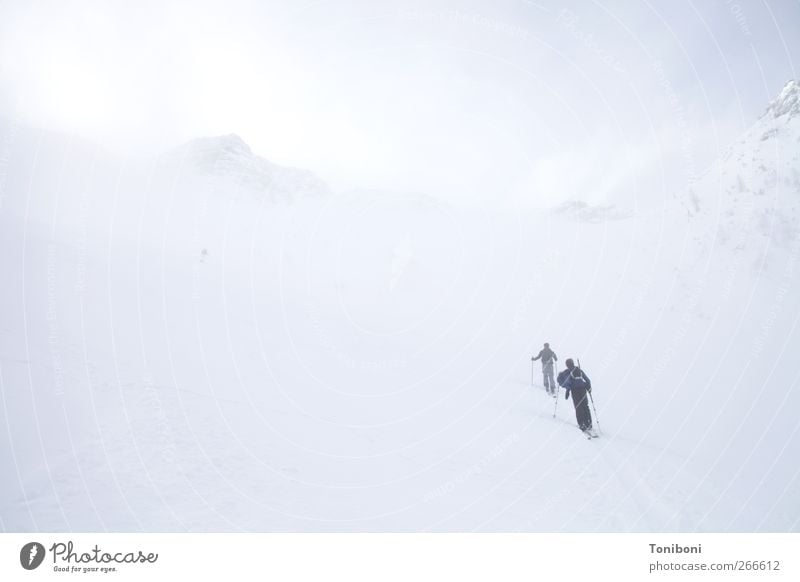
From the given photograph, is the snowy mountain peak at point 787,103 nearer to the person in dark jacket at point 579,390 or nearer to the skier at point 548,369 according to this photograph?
the skier at point 548,369

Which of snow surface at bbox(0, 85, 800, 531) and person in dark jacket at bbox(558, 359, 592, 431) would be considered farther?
person in dark jacket at bbox(558, 359, 592, 431)

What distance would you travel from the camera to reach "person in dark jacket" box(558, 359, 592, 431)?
955 cm

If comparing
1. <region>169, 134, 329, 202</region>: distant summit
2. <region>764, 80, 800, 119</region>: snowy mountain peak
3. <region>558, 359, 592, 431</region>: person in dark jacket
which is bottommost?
<region>558, 359, 592, 431</region>: person in dark jacket

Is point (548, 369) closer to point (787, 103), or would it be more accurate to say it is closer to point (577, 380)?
point (577, 380)

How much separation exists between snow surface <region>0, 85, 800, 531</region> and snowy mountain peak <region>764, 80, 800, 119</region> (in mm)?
448

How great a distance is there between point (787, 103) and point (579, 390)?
40622 mm

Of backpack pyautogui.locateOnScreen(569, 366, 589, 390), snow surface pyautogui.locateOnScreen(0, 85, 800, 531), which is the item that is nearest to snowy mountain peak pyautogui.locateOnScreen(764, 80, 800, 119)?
snow surface pyautogui.locateOnScreen(0, 85, 800, 531)

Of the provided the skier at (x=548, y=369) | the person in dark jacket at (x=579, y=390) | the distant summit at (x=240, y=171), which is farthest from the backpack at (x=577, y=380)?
the distant summit at (x=240, y=171)

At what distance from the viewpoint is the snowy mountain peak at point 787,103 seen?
3120 centimetres

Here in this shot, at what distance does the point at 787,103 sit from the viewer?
106ft

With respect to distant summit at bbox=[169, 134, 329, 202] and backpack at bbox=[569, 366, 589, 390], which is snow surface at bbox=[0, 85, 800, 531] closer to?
backpack at bbox=[569, 366, 589, 390]

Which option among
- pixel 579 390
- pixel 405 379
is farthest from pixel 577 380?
pixel 405 379

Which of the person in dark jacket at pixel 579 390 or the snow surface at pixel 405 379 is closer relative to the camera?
the snow surface at pixel 405 379
